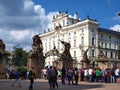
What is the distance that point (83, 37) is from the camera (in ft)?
285

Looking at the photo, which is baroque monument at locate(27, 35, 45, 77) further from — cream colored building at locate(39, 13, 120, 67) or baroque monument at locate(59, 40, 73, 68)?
cream colored building at locate(39, 13, 120, 67)

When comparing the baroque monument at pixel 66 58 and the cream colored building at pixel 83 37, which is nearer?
the baroque monument at pixel 66 58

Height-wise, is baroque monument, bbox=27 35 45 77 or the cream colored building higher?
the cream colored building

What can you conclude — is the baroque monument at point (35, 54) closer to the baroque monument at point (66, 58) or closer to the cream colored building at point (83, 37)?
the baroque monument at point (66, 58)

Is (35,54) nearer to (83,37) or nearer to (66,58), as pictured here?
(66,58)

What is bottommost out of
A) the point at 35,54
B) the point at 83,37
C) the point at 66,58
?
the point at 66,58

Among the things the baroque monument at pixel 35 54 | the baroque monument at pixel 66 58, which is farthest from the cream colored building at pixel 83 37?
the baroque monument at pixel 35 54

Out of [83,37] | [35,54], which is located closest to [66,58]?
[35,54]

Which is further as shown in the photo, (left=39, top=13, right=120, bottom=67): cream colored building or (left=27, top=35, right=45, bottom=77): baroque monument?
(left=39, top=13, right=120, bottom=67): cream colored building


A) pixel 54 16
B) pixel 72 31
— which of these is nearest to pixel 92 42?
pixel 72 31

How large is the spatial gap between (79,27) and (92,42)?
646 centimetres

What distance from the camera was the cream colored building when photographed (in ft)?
281

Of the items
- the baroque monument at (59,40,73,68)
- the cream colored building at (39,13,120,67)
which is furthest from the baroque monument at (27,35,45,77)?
the cream colored building at (39,13,120,67)

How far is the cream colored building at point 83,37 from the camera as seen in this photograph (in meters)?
85.8
